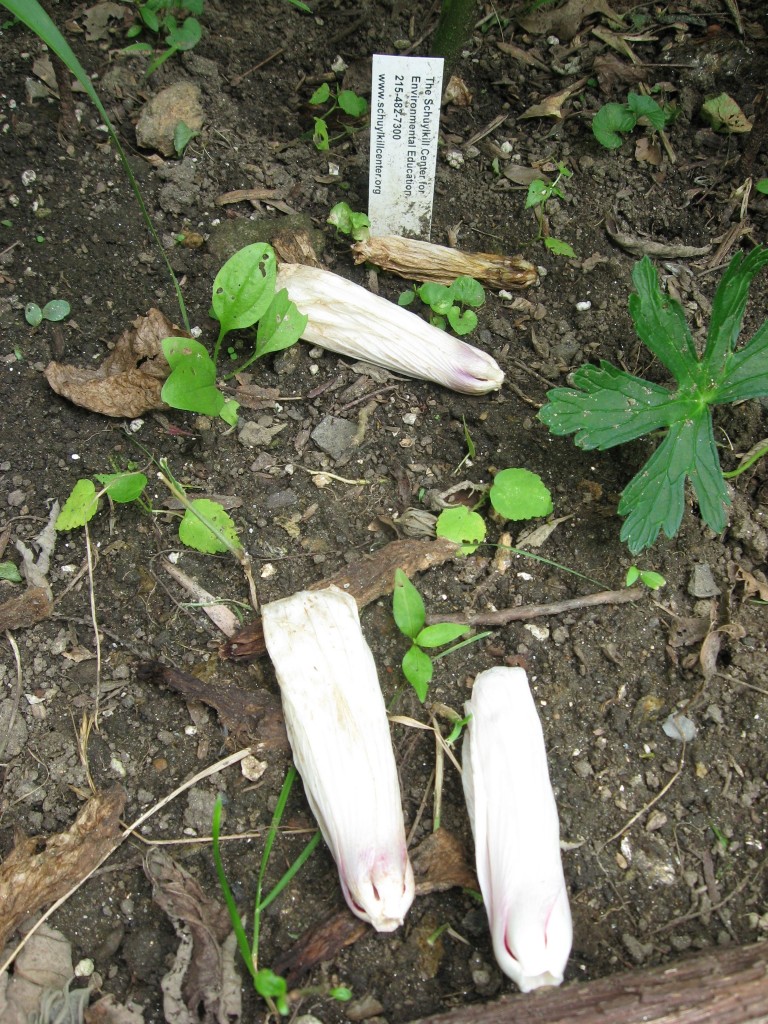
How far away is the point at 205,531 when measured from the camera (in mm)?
1578

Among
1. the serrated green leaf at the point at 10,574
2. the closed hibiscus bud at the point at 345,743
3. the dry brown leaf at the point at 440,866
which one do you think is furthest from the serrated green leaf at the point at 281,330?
the dry brown leaf at the point at 440,866

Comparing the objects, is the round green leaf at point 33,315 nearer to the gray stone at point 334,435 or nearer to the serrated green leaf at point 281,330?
the serrated green leaf at point 281,330

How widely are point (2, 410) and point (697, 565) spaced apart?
1483 millimetres

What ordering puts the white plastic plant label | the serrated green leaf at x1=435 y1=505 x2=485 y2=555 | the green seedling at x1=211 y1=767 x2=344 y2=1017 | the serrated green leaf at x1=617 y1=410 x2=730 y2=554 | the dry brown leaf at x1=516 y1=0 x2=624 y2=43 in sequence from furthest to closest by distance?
the dry brown leaf at x1=516 y1=0 x2=624 y2=43 → the white plastic plant label → the serrated green leaf at x1=435 y1=505 x2=485 y2=555 → the serrated green leaf at x1=617 y1=410 x2=730 y2=554 → the green seedling at x1=211 y1=767 x2=344 y2=1017

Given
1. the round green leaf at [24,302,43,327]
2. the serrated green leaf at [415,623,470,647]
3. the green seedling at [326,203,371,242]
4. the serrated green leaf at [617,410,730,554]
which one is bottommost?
the serrated green leaf at [415,623,470,647]

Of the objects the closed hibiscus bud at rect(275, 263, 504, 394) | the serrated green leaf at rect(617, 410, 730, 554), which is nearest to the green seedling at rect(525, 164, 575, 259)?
the closed hibiscus bud at rect(275, 263, 504, 394)

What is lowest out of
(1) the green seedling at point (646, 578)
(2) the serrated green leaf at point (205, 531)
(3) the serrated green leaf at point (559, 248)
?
(1) the green seedling at point (646, 578)

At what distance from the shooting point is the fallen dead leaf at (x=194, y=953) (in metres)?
1.22

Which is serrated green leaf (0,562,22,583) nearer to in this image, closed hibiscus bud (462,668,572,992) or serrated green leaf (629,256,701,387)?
closed hibiscus bud (462,668,572,992)

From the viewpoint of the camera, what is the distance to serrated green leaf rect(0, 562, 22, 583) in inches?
61.5

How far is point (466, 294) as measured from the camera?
1.79 meters

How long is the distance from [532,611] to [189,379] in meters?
0.82

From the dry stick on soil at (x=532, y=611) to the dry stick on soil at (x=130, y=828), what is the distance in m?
0.45

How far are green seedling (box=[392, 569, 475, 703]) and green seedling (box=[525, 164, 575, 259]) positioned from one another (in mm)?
948
